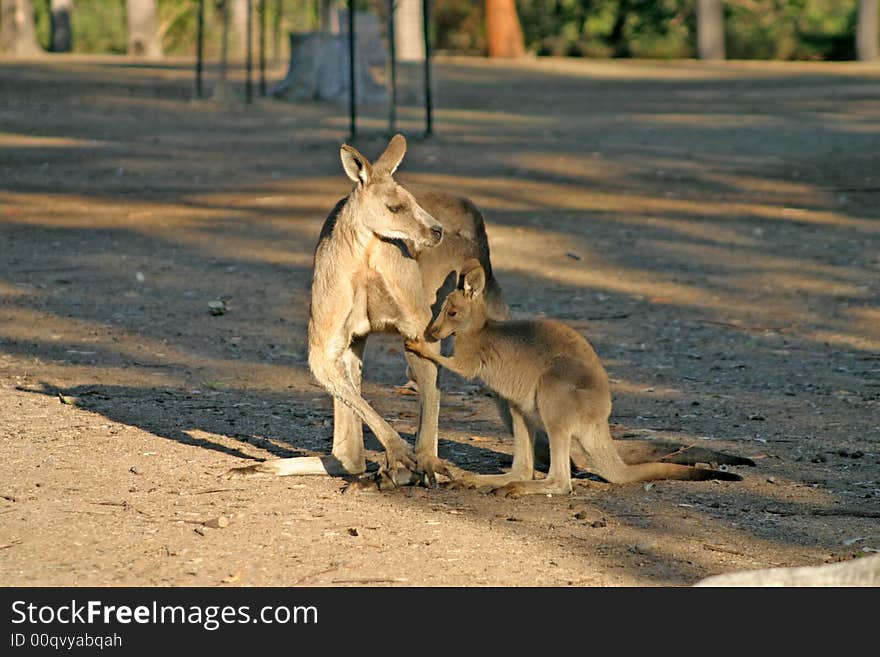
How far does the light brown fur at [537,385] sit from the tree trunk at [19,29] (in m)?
28.4

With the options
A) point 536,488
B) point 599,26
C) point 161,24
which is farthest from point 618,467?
point 599,26

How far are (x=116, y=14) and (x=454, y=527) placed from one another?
39155 millimetres

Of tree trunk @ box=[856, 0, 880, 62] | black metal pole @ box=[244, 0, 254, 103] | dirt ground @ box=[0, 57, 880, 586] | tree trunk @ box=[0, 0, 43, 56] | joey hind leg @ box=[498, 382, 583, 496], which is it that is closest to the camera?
dirt ground @ box=[0, 57, 880, 586]

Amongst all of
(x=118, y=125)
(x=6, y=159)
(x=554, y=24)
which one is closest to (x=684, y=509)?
(x=6, y=159)

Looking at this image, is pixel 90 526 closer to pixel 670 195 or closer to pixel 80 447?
pixel 80 447

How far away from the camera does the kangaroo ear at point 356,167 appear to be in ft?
16.8

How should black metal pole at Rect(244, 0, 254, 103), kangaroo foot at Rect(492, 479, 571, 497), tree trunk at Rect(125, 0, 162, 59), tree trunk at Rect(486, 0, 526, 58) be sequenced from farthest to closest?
tree trunk at Rect(486, 0, 526, 58), tree trunk at Rect(125, 0, 162, 59), black metal pole at Rect(244, 0, 254, 103), kangaroo foot at Rect(492, 479, 571, 497)

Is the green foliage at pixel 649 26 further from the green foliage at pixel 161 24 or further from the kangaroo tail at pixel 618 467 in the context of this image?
the kangaroo tail at pixel 618 467

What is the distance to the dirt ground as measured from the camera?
475cm

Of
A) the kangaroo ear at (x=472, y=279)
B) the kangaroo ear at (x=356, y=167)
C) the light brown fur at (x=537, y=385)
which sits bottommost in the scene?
the light brown fur at (x=537, y=385)

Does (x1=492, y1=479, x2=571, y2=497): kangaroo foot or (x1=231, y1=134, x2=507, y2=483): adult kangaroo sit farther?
(x1=492, y1=479, x2=571, y2=497): kangaroo foot

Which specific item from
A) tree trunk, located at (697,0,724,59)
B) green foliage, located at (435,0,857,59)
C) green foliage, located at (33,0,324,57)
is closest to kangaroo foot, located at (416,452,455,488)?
tree trunk, located at (697,0,724,59)

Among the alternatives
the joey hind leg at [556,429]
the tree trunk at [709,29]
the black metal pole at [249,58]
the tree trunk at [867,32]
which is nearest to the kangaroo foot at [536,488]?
the joey hind leg at [556,429]

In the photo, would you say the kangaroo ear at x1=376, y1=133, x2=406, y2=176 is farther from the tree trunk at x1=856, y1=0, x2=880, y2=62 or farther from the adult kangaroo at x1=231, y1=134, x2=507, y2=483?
the tree trunk at x1=856, y1=0, x2=880, y2=62
